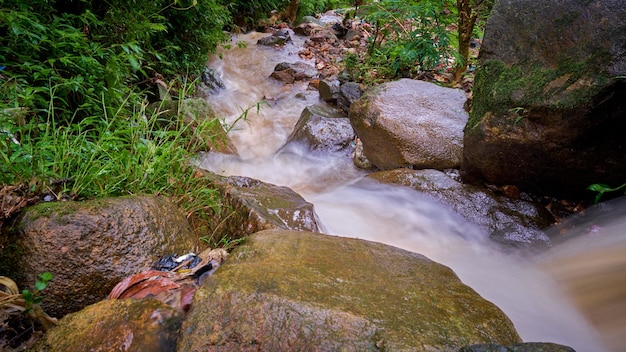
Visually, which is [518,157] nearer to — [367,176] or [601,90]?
[601,90]

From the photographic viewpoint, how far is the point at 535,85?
291 centimetres

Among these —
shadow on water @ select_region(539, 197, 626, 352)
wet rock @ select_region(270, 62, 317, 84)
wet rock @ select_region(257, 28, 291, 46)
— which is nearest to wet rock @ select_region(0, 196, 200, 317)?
shadow on water @ select_region(539, 197, 626, 352)

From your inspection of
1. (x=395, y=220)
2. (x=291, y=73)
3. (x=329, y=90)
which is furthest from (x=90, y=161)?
(x=291, y=73)

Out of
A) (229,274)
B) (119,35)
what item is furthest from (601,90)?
(119,35)

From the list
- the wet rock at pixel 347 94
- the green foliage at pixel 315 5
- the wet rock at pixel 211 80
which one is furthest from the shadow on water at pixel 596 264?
the green foliage at pixel 315 5

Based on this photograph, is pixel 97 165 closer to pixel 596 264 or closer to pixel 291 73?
pixel 596 264

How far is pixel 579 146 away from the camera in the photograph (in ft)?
9.21

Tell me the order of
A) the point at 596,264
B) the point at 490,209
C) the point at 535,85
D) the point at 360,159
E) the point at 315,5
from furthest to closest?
the point at 315,5, the point at 360,159, the point at 490,209, the point at 535,85, the point at 596,264

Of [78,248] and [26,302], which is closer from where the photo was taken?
[26,302]

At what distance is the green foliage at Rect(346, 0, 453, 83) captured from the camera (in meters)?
5.61

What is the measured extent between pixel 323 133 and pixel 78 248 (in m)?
3.95

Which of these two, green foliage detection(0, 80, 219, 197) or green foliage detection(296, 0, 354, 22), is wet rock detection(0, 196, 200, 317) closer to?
green foliage detection(0, 80, 219, 197)

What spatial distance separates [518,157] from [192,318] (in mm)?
3100

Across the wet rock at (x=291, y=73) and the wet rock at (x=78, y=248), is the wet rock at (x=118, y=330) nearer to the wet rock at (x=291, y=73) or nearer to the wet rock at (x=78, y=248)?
the wet rock at (x=78, y=248)
